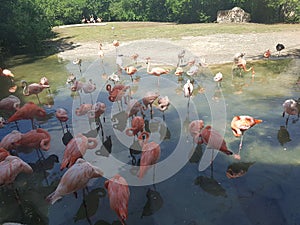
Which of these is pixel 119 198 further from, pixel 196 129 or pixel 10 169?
pixel 196 129

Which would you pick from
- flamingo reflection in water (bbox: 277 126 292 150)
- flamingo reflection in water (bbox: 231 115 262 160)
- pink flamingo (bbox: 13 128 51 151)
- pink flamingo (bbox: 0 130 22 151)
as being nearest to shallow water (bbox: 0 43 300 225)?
flamingo reflection in water (bbox: 277 126 292 150)

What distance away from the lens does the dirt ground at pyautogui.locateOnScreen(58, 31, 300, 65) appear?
11491 millimetres

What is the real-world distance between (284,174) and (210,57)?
306 inches

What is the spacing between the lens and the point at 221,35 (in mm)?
15992

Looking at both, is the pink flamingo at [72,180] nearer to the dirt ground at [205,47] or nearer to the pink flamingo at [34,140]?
the pink flamingo at [34,140]

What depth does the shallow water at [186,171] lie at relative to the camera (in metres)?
3.68

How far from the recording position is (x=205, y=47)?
13.1 meters

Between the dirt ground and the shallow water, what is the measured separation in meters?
4.10

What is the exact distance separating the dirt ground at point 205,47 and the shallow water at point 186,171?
4.10 m

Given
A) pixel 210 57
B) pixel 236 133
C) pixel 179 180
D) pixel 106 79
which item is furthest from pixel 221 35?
pixel 179 180

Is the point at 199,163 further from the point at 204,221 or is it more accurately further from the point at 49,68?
the point at 49,68

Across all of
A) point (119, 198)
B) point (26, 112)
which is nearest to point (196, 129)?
point (119, 198)

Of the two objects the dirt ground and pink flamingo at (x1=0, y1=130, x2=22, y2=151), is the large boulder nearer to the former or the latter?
the dirt ground

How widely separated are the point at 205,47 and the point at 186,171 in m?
9.77
